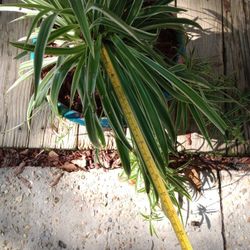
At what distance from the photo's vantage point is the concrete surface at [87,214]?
186 centimetres

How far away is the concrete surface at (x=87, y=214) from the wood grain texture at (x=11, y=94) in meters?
0.18

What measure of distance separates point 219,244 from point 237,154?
1.33 ft

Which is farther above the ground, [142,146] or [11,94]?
[11,94]

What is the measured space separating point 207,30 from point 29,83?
0.91m

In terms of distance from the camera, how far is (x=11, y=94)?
2.08 m

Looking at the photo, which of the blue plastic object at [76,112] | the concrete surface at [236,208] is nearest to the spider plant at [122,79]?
the blue plastic object at [76,112]

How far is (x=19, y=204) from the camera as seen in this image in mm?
1960

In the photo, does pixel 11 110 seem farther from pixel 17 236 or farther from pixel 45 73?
pixel 17 236

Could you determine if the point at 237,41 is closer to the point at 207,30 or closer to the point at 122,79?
the point at 207,30

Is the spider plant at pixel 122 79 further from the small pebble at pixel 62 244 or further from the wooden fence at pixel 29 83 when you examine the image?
the small pebble at pixel 62 244

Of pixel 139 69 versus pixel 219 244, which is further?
pixel 219 244

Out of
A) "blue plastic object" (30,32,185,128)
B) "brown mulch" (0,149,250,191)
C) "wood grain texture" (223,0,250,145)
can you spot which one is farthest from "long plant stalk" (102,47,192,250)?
"wood grain texture" (223,0,250,145)

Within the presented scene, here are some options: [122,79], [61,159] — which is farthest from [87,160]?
[122,79]

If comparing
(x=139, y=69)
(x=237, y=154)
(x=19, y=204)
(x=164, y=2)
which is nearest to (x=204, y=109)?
(x=139, y=69)
